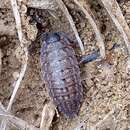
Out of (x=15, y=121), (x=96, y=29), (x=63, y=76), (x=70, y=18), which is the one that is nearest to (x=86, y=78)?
(x=63, y=76)

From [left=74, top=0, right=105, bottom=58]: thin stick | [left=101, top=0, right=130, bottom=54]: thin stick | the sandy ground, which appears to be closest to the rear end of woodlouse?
the sandy ground

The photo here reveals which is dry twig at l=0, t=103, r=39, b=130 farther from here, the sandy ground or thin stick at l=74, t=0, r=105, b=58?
thin stick at l=74, t=0, r=105, b=58

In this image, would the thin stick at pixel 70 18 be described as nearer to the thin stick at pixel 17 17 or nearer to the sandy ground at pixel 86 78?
the sandy ground at pixel 86 78

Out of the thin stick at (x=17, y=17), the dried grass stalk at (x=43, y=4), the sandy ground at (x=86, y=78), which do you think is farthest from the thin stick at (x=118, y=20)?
the thin stick at (x=17, y=17)

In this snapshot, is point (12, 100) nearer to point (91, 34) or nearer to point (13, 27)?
point (13, 27)

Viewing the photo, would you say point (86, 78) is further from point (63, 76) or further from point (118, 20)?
point (118, 20)

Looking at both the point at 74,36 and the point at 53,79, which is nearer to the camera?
the point at 53,79

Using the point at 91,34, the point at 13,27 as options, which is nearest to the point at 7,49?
the point at 13,27
